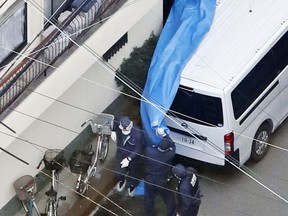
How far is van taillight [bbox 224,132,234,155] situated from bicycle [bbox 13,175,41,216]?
8.98ft

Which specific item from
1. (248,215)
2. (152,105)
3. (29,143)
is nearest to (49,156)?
(29,143)

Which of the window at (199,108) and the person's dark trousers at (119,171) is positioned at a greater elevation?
the window at (199,108)

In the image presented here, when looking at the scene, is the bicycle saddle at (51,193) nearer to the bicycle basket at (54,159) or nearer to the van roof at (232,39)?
the bicycle basket at (54,159)

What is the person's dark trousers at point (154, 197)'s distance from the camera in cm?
1778

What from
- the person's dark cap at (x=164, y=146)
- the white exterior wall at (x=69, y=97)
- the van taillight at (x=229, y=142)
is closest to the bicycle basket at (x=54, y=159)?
the white exterior wall at (x=69, y=97)

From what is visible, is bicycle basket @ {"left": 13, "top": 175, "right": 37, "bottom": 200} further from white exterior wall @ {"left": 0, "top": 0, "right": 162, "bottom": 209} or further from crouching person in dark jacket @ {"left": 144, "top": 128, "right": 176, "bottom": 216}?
crouching person in dark jacket @ {"left": 144, "top": 128, "right": 176, "bottom": 216}

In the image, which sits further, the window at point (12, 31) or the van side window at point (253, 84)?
the van side window at point (253, 84)

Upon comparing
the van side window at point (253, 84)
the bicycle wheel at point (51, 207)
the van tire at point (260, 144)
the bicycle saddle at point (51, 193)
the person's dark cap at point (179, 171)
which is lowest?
the bicycle wheel at point (51, 207)

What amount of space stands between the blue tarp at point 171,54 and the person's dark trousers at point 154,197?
730mm

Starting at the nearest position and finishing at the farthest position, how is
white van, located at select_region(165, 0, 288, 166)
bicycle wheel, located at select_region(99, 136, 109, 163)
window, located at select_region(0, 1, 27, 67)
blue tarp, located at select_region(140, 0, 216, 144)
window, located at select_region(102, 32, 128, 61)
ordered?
window, located at select_region(0, 1, 27, 67) → white van, located at select_region(165, 0, 288, 166) → blue tarp, located at select_region(140, 0, 216, 144) → bicycle wheel, located at select_region(99, 136, 109, 163) → window, located at select_region(102, 32, 128, 61)

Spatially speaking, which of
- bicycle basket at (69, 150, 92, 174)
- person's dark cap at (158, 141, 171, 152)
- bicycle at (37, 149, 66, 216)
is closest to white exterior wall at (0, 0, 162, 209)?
bicycle at (37, 149, 66, 216)

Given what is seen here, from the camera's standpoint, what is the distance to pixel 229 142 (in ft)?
59.3

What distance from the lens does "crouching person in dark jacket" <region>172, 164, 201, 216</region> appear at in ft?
56.2

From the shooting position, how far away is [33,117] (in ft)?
57.1
